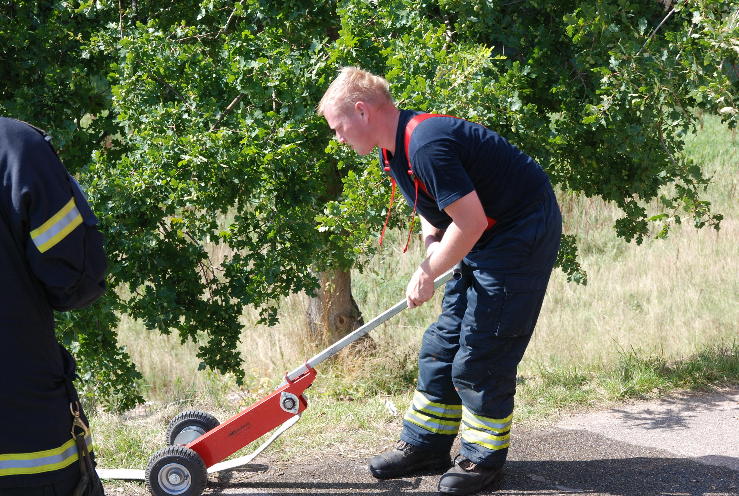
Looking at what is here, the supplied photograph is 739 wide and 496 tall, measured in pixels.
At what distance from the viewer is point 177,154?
14.5 feet

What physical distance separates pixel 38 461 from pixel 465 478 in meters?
2.00

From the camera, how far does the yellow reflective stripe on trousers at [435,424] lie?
4.09m

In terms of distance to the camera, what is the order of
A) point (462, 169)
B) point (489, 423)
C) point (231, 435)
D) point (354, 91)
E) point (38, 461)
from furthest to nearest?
point (231, 435)
point (489, 423)
point (354, 91)
point (462, 169)
point (38, 461)

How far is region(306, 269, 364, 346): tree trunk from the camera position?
7.09 metres

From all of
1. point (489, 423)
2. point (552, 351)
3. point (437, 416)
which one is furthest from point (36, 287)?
point (552, 351)

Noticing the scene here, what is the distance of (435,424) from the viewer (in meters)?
4.09

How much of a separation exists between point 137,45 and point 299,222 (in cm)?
137

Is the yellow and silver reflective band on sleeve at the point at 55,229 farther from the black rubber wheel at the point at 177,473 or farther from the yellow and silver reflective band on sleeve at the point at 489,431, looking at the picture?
the yellow and silver reflective band on sleeve at the point at 489,431

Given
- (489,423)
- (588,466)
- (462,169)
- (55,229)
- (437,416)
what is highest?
(462,169)

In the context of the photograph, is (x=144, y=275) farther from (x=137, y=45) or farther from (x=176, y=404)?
(x=176, y=404)

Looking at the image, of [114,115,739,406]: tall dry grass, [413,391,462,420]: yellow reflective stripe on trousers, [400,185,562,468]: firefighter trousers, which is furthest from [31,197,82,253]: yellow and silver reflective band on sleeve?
[114,115,739,406]: tall dry grass

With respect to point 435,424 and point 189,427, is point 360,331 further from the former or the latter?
point 189,427

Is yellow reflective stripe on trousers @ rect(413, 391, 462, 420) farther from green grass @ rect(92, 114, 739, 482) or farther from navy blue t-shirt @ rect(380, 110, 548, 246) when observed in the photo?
navy blue t-shirt @ rect(380, 110, 548, 246)

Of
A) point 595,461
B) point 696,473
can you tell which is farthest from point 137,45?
point 696,473
